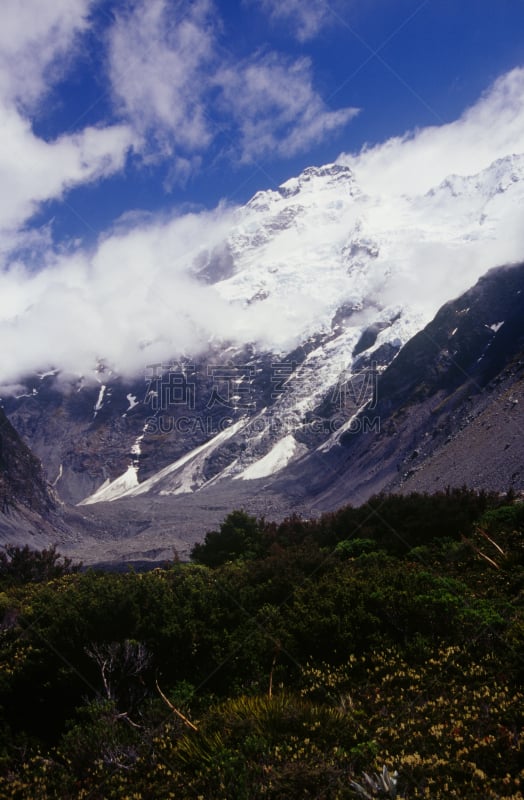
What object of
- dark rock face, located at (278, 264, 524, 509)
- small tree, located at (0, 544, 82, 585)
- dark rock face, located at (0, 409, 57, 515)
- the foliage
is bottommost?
dark rock face, located at (278, 264, 524, 509)

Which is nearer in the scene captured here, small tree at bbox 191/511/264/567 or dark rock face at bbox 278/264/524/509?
small tree at bbox 191/511/264/567

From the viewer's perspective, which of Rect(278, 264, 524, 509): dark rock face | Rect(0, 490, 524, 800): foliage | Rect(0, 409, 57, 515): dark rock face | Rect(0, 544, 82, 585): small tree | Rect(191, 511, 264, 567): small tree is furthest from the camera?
Rect(0, 409, 57, 515): dark rock face

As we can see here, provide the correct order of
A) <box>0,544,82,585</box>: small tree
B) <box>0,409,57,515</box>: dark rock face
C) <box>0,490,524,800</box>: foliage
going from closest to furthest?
<box>0,490,524,800</box>: foliage
<box>0,544,82,585</box>: small tree
<box>0,409,57,515</box>: dark rock face

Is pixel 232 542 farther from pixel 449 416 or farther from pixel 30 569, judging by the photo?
pixel 449 416

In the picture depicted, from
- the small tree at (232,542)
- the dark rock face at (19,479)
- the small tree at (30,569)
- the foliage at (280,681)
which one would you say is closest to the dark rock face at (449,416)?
the small tree at (232,542)

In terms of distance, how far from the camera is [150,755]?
983cm

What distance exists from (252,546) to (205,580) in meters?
10.6

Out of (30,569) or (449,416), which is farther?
(449,416)

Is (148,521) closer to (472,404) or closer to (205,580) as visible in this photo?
(472,404)

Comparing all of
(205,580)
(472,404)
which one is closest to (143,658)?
(205,580)

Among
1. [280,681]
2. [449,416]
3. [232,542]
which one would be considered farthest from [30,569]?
[449,416]

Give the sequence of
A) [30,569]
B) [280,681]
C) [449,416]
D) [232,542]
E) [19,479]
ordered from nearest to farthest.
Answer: [280,681]
[232,542]
[30,569]
[449,416]
[19,479]

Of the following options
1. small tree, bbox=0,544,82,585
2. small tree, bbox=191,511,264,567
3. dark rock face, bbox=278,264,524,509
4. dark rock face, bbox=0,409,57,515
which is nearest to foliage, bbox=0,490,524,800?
small tree, bbox=191,511,264,567

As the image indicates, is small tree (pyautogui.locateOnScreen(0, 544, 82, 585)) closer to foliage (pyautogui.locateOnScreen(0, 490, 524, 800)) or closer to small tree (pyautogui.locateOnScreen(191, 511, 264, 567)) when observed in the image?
small tree (pyautogui.locateOnScreen(191, 511, 264, 567))
